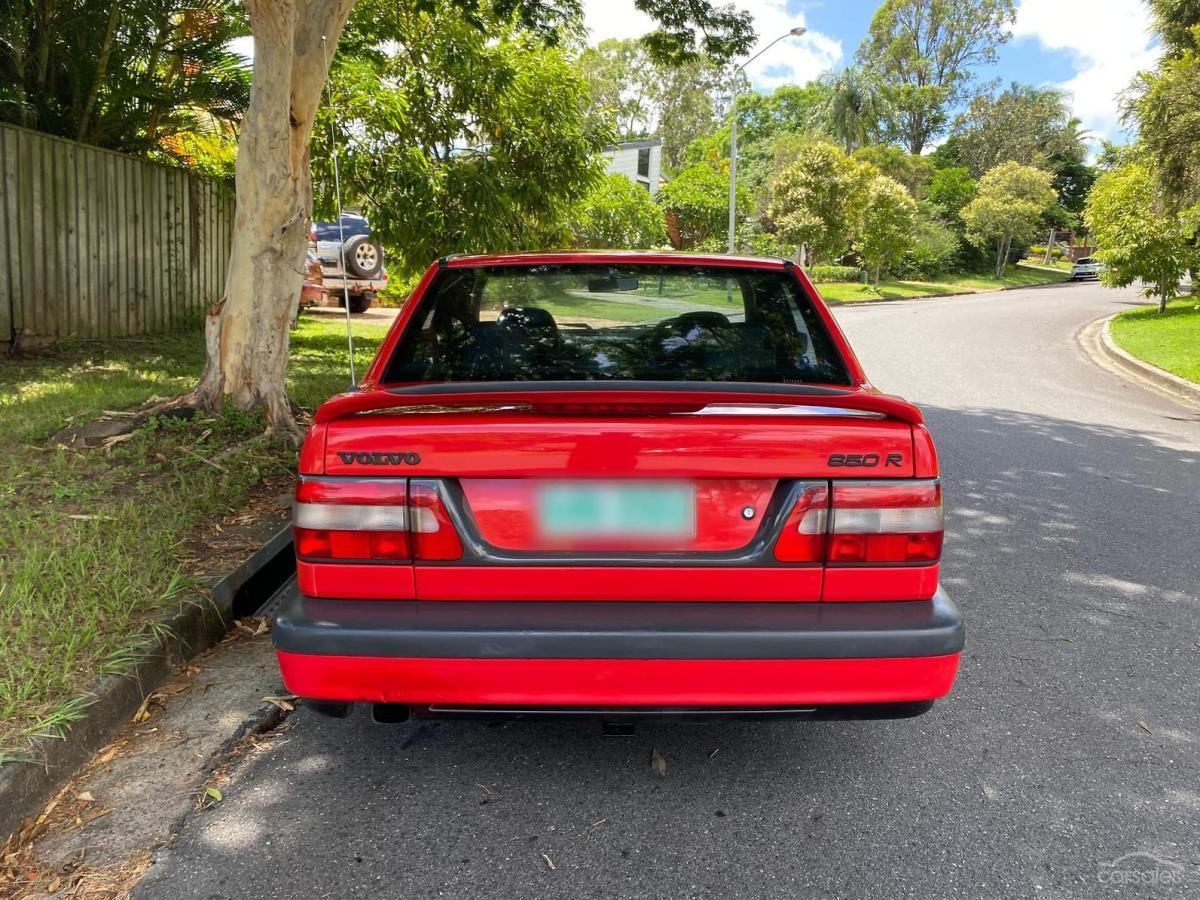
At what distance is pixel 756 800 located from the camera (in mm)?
2520

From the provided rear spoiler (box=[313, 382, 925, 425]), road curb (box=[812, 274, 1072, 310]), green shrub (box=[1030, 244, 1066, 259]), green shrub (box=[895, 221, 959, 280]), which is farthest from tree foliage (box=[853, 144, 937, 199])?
rear spoiler (box=[313, 382, 925, 425])

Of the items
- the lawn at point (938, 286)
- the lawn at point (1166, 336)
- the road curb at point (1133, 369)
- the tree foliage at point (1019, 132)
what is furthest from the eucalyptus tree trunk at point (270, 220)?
the tree foliage at point (1019, 132)

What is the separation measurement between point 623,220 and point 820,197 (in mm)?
10014

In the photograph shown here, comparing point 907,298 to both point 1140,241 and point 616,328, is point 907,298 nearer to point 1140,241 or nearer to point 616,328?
point 1140,241

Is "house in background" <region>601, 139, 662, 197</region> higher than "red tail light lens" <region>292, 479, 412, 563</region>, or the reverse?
"house in background" <region>601, 139, 662, 197</region>

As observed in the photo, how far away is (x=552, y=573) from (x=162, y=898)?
117cm

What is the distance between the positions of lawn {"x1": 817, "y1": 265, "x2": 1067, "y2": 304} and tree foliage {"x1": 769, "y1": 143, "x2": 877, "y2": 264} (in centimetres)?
221

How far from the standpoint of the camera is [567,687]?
217 cm

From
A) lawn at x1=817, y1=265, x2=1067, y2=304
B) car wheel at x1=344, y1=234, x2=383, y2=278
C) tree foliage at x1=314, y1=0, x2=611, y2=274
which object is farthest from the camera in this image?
lawn at x1=817, y1=265, x2=1067, y2=304

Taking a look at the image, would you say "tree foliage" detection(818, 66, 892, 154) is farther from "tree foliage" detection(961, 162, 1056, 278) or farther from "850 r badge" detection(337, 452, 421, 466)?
"850 r badge" detection(337, 452, 421, 466)

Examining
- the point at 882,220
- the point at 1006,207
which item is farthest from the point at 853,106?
the point at 882,220

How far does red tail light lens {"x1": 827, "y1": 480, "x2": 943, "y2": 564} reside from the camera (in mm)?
2227

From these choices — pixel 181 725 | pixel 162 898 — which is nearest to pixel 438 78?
pixel 181 725

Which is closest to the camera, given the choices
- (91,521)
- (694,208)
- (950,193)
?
(91,521)
